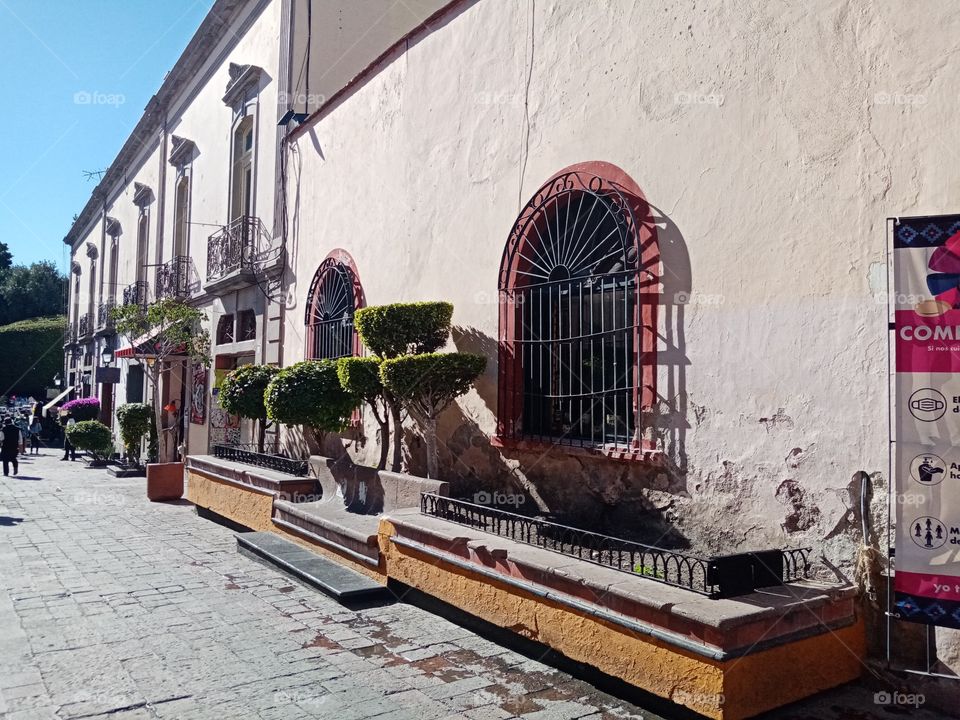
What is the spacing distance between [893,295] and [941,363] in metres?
0.46

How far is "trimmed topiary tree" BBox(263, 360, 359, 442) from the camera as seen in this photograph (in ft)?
28.8

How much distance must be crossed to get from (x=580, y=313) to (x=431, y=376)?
60.0 inches

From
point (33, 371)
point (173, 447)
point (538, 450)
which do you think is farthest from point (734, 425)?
point (33, 371)

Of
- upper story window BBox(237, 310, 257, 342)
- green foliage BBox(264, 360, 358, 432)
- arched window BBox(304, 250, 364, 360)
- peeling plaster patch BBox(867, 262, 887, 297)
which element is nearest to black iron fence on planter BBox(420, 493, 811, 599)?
peeling plaster patch BBox(867, 262, 887, 297)

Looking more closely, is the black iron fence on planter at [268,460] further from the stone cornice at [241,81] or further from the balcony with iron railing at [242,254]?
the stone cornice at [241,81]

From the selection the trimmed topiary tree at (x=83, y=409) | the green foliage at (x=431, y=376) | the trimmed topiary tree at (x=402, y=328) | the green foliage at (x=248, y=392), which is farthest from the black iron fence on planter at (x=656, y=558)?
the trimmed topiary tree at (x=83, y=409)

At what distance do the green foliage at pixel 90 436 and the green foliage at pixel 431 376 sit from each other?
14.2 metres

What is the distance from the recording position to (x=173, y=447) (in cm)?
1906

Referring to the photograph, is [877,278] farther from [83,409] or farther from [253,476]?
[83,409]

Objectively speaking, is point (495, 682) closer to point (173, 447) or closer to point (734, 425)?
point (734, 425)

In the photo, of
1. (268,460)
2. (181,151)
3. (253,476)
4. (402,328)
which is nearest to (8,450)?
(181,151)

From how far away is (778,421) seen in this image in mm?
4961

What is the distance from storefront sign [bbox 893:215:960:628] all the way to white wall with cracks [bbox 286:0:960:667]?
0.40m

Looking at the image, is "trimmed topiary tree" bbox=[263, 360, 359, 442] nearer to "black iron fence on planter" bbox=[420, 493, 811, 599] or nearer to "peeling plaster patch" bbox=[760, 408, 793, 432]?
"black iron fence on planter" bbox=[420, 493, 811, 599]
